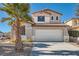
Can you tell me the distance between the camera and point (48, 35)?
17.5 meters

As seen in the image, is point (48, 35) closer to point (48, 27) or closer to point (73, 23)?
point (48, 27)

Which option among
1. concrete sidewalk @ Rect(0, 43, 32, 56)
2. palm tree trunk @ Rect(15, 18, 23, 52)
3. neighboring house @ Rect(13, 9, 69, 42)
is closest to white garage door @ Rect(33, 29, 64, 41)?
neighboring house @ Rect(13, 9, 69, 42)

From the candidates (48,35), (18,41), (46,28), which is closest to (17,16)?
(18,41)

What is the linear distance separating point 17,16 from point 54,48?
3.46 meters

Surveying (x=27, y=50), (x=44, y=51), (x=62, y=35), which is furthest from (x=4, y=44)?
(x=62, y=35)

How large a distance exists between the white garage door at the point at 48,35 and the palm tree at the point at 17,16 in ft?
4.13

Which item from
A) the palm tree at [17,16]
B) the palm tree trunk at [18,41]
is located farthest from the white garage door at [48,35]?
the palm tree at [17,16]

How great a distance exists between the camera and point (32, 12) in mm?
16922

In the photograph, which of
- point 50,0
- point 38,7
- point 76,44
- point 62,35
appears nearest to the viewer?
point 50,0

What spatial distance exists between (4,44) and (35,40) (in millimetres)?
2243

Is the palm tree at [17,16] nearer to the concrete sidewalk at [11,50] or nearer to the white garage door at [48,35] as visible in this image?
the concrete sidewalk at [11,50]

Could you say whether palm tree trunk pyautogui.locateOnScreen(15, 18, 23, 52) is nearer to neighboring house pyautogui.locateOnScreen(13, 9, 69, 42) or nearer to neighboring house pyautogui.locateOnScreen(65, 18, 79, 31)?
neighboring house pyautogui.locateOnScreen(13, 9, 69, 42)

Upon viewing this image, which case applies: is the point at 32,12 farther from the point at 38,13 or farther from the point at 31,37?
the point at 31,37

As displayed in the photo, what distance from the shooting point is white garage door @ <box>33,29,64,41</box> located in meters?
17.5
